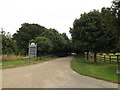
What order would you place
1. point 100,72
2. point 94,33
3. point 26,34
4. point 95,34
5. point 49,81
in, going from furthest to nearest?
point 26,34 < point 94,33 < point 95,34 < point 100,72 < point 49,81

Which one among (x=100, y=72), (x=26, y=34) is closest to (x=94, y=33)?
(x=100, y=72)

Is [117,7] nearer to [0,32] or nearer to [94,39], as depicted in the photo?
[94,39]

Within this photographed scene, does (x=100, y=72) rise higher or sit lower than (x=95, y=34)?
lower

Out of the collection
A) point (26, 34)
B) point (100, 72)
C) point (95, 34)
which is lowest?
point (100, 72)

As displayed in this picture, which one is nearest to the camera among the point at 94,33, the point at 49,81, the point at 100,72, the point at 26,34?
the point at 49,81

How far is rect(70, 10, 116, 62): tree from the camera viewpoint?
16438 millimetres

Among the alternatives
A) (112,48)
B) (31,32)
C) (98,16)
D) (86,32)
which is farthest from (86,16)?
(31,32)

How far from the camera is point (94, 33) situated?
55.6 feet

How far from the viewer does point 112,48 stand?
1759 cm

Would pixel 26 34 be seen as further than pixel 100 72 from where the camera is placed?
Yes

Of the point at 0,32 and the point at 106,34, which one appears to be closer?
the point at 106,34

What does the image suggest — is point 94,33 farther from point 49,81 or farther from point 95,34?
point 49,81

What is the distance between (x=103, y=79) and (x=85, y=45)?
1023cm

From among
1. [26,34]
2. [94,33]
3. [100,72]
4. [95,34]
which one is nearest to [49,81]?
[100,72]
